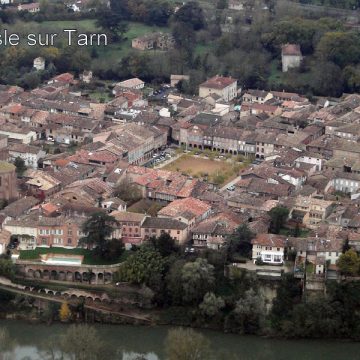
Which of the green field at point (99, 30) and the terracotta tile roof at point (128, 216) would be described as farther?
the green field at point (99, 30)

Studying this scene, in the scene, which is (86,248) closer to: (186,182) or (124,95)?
(186,182)

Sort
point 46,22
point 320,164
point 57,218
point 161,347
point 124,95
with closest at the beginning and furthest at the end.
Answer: point 161,347
point 57,218
point 320,164
point 124,95
point 46,22

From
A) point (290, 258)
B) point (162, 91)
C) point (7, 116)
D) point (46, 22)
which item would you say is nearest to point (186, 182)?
point (290, 258)

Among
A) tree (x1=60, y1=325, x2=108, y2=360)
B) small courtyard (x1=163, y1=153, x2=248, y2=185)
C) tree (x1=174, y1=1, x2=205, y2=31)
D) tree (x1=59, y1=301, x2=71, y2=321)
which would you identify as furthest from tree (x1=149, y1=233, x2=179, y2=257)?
tree (x1=174, y1=1, x2=205, y2=31)

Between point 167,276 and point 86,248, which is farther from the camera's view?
point 86,248

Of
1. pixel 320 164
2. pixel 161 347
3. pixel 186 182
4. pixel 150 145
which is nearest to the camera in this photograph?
pixel 161 347

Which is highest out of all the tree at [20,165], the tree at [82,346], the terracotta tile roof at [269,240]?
the terracotta tile roof at [269,240]

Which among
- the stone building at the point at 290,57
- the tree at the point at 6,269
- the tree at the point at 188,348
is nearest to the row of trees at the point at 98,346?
the tree at the point at 188,348

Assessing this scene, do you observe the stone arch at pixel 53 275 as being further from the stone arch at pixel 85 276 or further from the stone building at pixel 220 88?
the stone building at pixel 220 88
